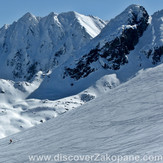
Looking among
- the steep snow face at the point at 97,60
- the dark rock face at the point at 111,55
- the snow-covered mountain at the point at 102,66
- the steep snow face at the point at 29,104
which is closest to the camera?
the steep snow face at the point at 29,104

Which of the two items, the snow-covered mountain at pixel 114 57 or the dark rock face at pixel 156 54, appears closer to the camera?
the dark rock face at pixel 156 54

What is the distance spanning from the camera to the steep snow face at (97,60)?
163 meters

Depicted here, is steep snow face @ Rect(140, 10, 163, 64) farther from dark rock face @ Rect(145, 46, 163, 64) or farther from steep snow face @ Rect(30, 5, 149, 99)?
steep snow face @ Rect(30, 5, 149, 99)

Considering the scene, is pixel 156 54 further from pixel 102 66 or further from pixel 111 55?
pixel 102 66

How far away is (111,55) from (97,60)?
386 inches

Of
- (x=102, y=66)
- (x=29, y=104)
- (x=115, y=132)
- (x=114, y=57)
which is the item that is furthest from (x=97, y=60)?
(x=115, y=132)

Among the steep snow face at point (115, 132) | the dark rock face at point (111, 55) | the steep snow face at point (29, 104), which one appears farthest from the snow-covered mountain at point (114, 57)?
the steep snow face at point (115, 132)

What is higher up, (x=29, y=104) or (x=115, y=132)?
(x=29, y=104)

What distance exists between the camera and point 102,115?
23.4 meters

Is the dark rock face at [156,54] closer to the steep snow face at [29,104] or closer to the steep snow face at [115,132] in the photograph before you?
the steep snow face at [29,104]

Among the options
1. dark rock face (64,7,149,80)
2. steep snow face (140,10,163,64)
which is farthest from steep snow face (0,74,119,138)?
steep snow face (140,10,163,64)

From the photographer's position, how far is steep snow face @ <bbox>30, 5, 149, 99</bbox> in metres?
163

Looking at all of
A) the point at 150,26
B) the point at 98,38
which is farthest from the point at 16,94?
the point at 150,26

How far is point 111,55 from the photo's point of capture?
563 feet
